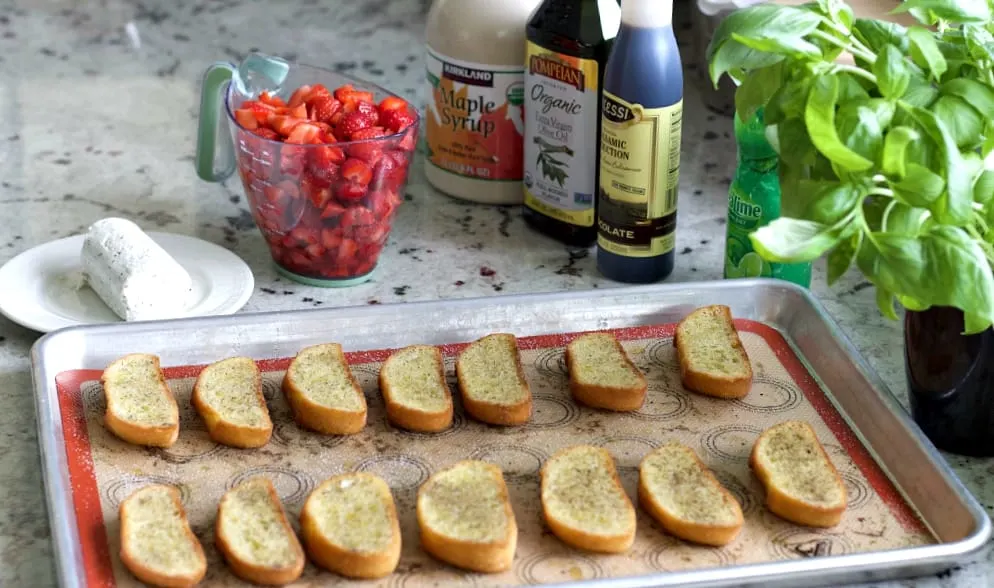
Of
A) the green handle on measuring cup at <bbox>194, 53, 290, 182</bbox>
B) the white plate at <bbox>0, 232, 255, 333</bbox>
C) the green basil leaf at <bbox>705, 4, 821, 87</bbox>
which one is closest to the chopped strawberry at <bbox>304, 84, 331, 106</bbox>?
the green handle on measuring cup at <bbox>194, 53, 290, 182</bbox>

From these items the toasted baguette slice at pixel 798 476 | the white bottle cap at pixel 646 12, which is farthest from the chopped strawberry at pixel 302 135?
the toasted baguette slice at pixel 798 476

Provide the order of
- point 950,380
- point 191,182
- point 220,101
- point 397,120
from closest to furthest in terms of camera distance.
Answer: point 950,380, point 397,120, point 220,101, point 191,182

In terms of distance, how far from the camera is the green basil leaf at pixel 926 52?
42.2 inches

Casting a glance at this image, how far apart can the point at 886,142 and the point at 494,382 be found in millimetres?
472

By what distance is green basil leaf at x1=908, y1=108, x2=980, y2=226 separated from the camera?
3.30 ft

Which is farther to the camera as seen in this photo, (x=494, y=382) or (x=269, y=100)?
(x=269, y=100)

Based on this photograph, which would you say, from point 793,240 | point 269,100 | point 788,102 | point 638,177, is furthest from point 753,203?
point 269,100

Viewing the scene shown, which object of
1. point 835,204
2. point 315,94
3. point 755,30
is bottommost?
point 315,94

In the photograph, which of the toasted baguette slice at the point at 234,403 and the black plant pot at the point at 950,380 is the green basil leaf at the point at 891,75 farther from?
the toasted baguette slice at the point at 234,403

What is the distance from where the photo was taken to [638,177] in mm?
1504

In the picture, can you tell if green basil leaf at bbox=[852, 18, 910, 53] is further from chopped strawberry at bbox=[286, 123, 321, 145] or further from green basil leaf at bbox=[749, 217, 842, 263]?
chopped strawberry at bbox=[286, 123, 321, 145]

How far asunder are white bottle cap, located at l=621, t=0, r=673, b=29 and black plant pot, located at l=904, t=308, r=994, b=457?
1.40 ft

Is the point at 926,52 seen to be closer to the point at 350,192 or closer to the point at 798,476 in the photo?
the point at 798,476

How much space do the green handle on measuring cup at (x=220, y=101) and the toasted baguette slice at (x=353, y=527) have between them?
0.65 meters
